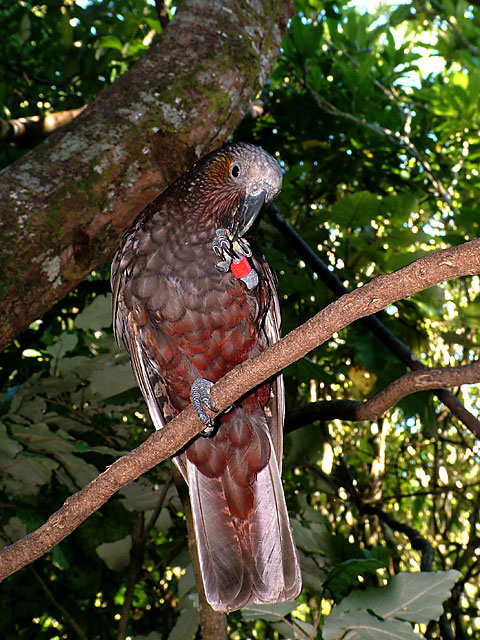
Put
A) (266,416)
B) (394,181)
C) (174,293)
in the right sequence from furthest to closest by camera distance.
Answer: (394,181) < (266,416) < (174,293)

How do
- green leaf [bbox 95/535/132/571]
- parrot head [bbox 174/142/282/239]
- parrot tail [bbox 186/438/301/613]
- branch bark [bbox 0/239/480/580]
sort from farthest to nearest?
green leaf [bbox 95/535/132/571], parrot head [bbox 174/142/282/239], parrot tail [bbox 186/438/301/613], branch bark [bbox 0/239/480/580]

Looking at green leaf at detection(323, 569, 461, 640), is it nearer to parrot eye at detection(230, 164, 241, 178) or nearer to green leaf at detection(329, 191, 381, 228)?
green leaf at detection(329, 191, 381, 228)

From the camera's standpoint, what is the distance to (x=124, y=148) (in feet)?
6.62

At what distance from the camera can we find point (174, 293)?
1.98 metres

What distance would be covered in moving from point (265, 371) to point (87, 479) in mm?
1129

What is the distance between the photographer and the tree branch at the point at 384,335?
6.83 ft

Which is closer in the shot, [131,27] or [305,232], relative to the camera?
[305,232]

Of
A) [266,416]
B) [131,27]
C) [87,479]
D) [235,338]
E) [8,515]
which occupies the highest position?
[131,27]

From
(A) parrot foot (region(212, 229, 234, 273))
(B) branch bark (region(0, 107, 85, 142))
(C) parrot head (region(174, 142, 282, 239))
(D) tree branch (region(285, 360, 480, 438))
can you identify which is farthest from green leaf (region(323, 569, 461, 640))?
(B) branch bark (region(0, 107, 85, 142))

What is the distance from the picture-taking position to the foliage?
2213 millimetres

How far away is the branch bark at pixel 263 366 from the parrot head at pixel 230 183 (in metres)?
0.85

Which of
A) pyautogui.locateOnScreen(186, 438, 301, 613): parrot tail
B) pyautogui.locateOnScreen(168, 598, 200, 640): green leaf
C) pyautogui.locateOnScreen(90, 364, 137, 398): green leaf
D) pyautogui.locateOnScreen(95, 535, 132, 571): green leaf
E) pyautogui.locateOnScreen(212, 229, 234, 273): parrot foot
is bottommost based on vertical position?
pyautogui.locateOnScreen(95, 535, 132, 571): green leaf

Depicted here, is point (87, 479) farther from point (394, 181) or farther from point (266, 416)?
point (394, 181)

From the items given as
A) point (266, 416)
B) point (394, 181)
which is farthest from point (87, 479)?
point (394, 181)
